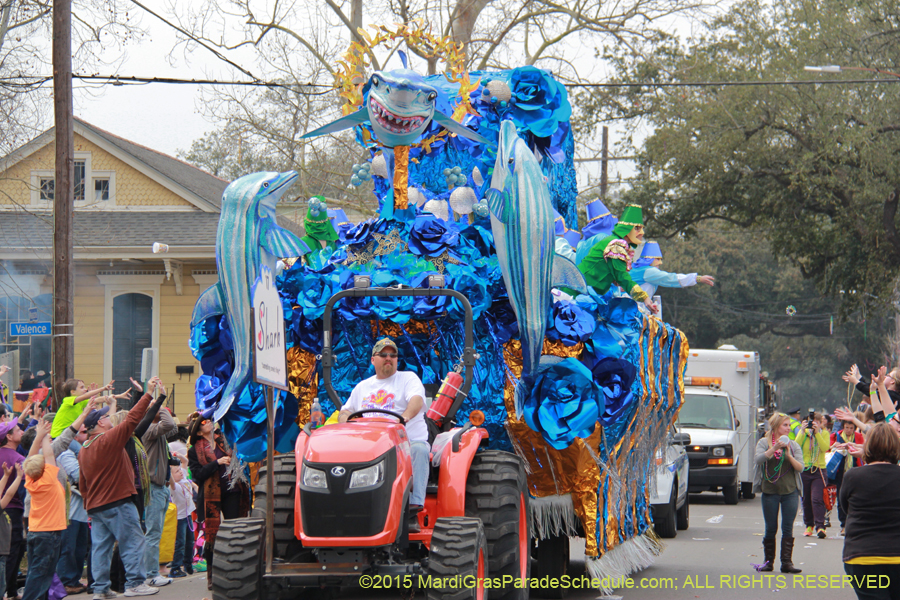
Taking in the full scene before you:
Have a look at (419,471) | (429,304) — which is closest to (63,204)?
(429,304)

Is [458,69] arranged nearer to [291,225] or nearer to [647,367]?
[647,367]

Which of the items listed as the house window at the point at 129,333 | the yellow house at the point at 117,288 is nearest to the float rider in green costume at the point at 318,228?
the yellow house at the point at 117,288

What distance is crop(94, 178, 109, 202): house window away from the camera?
22844mm

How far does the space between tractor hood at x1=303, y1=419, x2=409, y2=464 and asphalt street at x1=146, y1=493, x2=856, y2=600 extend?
109cm

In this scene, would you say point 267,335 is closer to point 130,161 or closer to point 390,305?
point 390,305

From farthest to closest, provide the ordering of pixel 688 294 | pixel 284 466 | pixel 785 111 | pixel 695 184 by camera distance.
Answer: pixel 688 294, pixel 695 184, pixel 785 111, pixel 284 466

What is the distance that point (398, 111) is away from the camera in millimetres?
9055

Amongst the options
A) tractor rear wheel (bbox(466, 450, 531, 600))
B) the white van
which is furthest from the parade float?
the white van

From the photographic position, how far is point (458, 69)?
9.96 m

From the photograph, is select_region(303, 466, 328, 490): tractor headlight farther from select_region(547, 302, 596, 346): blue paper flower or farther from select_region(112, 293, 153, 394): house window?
select_region(112, 293, 153, 394): house window

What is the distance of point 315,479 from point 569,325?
296 cm

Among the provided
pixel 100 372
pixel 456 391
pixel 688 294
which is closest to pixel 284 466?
pixel 456 391

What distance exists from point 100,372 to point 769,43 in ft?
53.3

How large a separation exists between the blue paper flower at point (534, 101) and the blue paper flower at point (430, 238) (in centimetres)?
219
